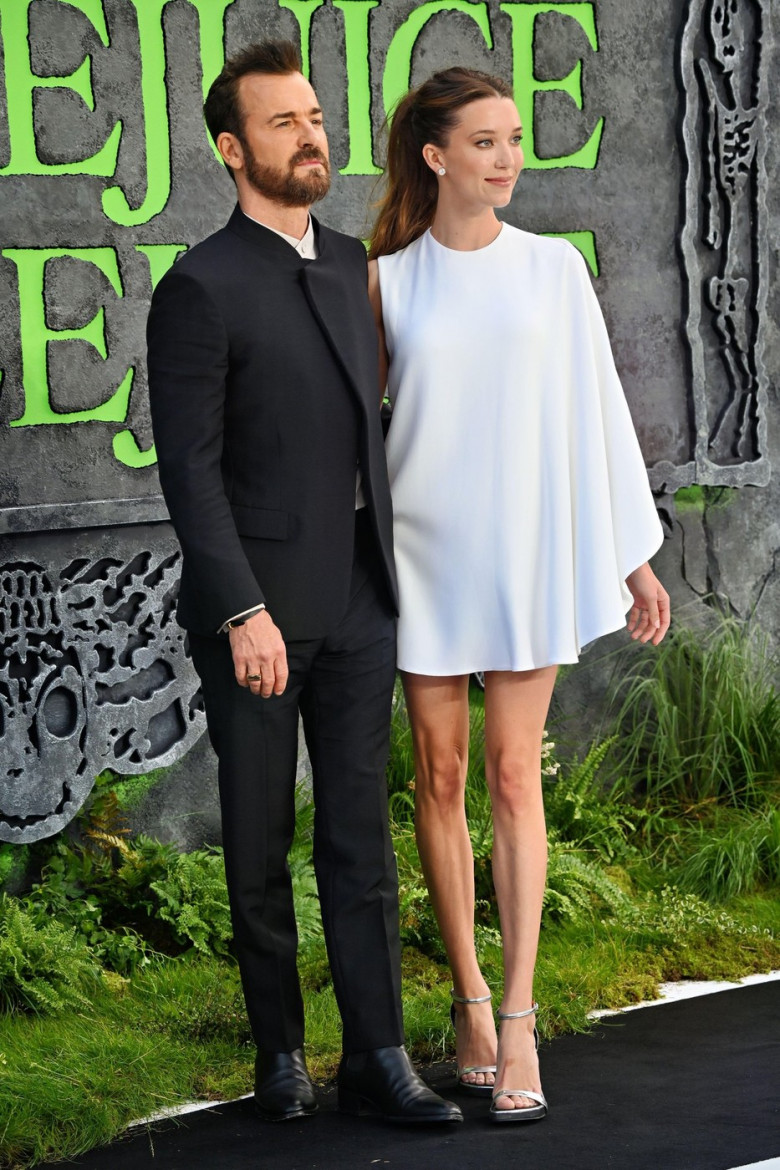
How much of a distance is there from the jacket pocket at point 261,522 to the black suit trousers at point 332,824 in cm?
24

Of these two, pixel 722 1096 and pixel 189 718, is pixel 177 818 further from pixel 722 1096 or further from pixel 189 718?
pixel 722 1096

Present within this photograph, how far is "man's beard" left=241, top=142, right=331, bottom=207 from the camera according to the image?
3.23 metres

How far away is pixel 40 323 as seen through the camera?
493 cm

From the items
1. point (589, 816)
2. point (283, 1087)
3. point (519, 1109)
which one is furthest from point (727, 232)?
point (283, 1087)

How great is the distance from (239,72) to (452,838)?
5.95ft

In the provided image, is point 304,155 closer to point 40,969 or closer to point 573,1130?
point 573,1130

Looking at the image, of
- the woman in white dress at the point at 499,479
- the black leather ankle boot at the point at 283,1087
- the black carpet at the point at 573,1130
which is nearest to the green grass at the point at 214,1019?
the black carpet at the point at 573,1130

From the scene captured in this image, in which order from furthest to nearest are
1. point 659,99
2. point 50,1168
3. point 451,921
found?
point 659,99 → point 451,921 → point 50,1168

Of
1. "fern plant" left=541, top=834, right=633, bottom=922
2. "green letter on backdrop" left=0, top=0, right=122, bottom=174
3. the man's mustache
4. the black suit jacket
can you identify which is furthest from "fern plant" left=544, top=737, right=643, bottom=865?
the man's mustache

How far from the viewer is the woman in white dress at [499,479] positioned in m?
3.40

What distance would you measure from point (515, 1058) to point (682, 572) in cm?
292

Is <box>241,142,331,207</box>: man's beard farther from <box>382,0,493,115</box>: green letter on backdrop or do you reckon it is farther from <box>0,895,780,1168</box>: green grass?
<box>382,0,493,115</box>: green letter on backdrop

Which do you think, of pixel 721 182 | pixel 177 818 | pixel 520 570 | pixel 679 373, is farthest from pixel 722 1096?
pixel 721 182

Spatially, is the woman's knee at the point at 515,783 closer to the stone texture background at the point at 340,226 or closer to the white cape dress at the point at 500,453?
the white cape dress at the point at 500,453
